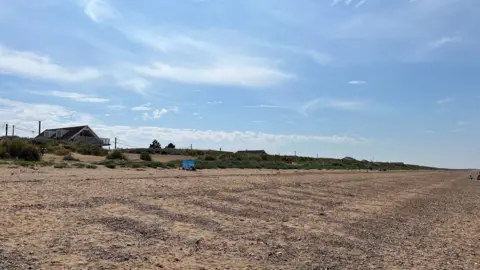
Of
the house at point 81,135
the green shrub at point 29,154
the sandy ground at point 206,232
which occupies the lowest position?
the sandy ground at point 206,232

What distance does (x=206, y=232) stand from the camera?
8477mm

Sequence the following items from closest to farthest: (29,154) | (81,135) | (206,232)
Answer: (206,232) → (29,154) → (81,135)

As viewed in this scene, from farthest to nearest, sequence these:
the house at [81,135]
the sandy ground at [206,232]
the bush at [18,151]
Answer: the house at [81,135] < the bush at [18,151] < the sandy ground at [206,232]

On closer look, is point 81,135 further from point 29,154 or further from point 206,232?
point 206,232

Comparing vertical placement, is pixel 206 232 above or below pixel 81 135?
below

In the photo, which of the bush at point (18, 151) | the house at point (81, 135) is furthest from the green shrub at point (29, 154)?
the house at point (81, 135)

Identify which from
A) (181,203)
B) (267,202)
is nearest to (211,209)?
(181,203)

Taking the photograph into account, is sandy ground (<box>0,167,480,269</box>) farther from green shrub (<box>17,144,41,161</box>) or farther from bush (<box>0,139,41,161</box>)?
bush (<box>0,139,41,161</box>)

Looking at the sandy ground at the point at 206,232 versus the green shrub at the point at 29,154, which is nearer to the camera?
the sandy ground at the point at 206,232

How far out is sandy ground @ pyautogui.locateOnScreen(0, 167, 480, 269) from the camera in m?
6.50

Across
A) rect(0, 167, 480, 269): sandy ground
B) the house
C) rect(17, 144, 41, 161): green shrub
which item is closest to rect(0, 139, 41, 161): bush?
rect(17, 144, 41, 161): green shrub

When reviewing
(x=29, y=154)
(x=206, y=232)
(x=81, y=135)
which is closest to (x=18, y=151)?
(x=29, y=154)

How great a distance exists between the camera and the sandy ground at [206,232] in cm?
650

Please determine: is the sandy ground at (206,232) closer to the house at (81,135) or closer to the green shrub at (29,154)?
the green shrub at (29,154)
